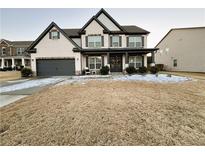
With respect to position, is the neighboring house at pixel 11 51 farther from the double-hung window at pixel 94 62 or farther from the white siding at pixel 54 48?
the double-hung window at pixel 94 62

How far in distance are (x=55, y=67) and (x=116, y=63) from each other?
328 inches

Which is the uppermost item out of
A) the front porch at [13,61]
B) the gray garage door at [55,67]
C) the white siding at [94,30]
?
the white siding at [94,30]

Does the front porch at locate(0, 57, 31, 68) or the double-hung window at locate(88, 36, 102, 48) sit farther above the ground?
the double-hung window at locate(88, 36, 102, 48)

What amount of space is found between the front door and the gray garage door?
5.59 meters

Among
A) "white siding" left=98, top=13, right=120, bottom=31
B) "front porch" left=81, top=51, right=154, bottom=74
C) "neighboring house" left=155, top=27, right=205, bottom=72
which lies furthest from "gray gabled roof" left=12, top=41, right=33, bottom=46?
"neighboring house" left=155, top=27, right=205, bottom=72

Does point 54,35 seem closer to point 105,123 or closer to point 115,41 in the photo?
point 115,41

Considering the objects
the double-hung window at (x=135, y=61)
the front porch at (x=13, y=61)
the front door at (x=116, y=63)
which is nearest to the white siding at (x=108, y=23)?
the front door at (x=116, y=63)

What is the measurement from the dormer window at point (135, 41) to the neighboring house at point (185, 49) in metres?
9.82

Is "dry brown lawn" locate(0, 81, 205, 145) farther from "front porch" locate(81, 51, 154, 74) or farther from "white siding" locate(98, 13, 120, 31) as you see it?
"white siding" locate(98, 13, 120, 31)

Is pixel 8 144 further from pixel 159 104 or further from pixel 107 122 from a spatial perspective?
pixel 159 104

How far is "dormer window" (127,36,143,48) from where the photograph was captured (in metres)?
22.2

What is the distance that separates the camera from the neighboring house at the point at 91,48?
65.5 ft

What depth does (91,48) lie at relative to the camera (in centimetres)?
2130

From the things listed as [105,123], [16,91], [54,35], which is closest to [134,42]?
[54,35]
